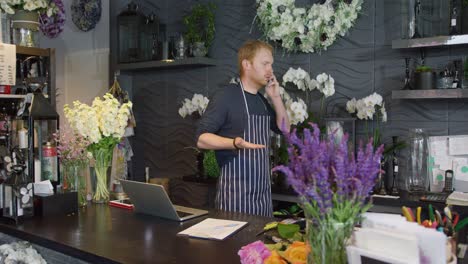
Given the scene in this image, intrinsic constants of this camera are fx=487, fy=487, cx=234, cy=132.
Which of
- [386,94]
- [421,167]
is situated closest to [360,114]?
[386,94]

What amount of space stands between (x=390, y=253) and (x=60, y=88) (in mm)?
4798

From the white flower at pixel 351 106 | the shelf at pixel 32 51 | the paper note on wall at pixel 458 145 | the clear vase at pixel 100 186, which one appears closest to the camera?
the clear vase at pixel 100 186

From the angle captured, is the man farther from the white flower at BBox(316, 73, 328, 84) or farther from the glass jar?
the glass jar

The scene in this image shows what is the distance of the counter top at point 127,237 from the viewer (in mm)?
1643

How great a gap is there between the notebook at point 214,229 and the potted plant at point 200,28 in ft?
8.42

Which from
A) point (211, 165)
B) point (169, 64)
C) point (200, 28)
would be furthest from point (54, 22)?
point (211, 165)

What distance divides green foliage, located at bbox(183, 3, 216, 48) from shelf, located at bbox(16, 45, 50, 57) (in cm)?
127

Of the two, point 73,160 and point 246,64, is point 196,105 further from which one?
point 73,160

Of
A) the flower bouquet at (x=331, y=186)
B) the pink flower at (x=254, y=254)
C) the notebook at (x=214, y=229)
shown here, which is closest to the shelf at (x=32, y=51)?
the notebook at (x=214, y=229)

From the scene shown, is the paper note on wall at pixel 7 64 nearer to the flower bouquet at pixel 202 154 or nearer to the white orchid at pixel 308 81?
the flower bouquet at pixel 202 154

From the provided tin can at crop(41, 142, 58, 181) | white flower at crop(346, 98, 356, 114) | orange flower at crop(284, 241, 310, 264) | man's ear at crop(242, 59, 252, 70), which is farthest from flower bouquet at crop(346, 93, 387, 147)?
orange flower at crop(284, 241, 310, 264)

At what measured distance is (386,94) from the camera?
3648 millimetres

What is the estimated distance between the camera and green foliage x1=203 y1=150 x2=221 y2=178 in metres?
3.98

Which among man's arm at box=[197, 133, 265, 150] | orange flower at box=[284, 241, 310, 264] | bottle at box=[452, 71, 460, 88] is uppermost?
bottle at box=[452, 71, 460, 88]
